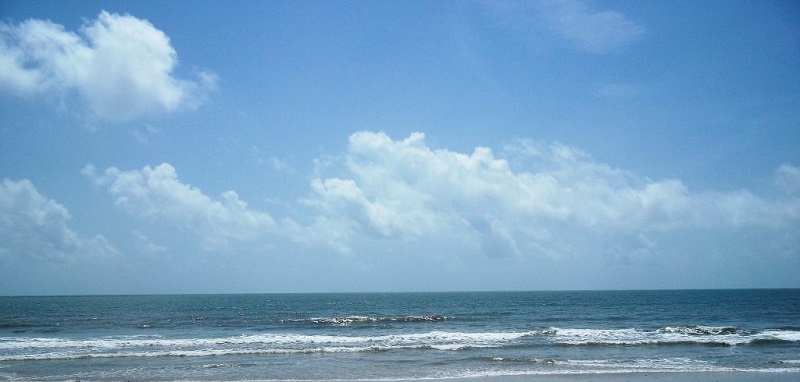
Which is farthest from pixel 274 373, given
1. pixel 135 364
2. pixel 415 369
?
pixel 135 364

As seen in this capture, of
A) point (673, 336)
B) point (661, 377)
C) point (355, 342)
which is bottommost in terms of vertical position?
point (355, 342)

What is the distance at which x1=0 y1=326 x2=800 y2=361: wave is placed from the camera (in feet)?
80.8

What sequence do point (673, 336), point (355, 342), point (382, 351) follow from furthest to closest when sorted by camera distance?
point (673, 336) < point (355, 342) < point (382, 351)

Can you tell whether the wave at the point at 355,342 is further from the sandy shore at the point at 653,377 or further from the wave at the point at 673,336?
the sandy shore at the point at 653,377

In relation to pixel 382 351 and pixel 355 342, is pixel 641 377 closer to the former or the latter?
pixel 382 351

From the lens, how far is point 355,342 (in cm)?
2817

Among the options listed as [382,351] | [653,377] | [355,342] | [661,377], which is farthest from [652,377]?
[355,342]

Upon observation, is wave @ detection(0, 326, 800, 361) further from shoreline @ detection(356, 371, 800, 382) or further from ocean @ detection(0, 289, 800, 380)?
shoreline @ detection(356, 371, 800, 382)

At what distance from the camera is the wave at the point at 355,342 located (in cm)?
2464

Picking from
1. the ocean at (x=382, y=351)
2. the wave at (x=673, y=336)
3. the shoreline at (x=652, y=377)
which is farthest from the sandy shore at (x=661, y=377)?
the wave at (x=673, y=336)

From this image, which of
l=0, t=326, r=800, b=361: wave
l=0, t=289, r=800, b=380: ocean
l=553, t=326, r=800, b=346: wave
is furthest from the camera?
l=553, t=326, r=800, b=346: wave

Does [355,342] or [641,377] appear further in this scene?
[355,342]

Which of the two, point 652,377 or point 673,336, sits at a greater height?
point 652,377

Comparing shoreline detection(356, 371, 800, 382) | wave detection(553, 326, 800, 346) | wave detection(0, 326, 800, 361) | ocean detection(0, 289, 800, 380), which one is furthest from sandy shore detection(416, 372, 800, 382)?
wave detection(553, 326, 800, 346)
